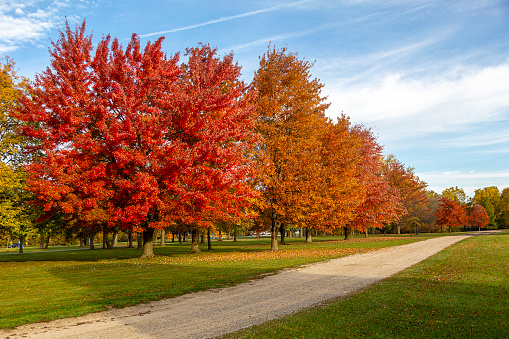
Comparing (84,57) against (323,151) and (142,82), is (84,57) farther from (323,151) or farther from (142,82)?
(323,151)

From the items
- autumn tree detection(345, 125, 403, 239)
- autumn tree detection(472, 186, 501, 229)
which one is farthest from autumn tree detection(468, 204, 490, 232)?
autumn tree detection(345, 125, 403, 239)

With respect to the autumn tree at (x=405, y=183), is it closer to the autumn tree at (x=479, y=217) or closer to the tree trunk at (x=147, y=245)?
the autumn tree at (x=479, y=217)

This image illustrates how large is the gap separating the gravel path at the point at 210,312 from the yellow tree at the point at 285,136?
1174 centimetres

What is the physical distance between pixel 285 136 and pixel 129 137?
460 inches

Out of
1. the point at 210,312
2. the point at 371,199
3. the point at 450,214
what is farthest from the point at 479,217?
the point at 210,312

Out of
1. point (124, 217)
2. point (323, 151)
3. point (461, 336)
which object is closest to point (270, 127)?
point (323, 151)

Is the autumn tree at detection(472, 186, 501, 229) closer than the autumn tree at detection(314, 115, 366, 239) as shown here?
No

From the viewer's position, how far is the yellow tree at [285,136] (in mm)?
24953

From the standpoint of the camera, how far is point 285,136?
2570 cm

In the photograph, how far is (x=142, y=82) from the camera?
72.6 feet

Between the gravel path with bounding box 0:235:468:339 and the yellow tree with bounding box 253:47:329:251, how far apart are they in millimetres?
11745

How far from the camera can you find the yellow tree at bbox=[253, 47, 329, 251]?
2495cm

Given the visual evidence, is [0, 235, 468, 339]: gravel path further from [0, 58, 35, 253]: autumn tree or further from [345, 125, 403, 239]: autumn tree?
[345, 125, 403, 239]: autumn tree

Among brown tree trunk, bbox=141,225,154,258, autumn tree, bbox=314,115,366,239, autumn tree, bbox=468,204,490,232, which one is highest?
autumn tree, bbox=314,115,366,239
